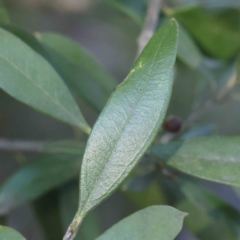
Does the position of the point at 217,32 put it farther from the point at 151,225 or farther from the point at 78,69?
the point at 151,225

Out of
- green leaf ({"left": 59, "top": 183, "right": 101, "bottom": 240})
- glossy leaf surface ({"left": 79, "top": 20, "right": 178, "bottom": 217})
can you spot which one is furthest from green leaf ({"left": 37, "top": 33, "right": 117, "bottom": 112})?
glossy leaf surface ({"left": 79, "top": 20, "right": 178, "bottom": 217})

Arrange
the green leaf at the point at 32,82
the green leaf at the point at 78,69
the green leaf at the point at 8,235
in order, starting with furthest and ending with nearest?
the green leaf at the point at 78,69
the green leaf at the point at 32,82
the green leaf at the point at 8,235

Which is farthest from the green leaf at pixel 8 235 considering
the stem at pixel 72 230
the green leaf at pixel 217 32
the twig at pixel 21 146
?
the green leaf at pixel 217 32

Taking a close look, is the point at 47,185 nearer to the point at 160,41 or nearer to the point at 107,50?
the point at 160,41

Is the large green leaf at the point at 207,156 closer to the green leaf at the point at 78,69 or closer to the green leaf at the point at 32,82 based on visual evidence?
the green leaf at the point at 32,82

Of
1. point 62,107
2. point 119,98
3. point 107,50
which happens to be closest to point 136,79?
point 119,98

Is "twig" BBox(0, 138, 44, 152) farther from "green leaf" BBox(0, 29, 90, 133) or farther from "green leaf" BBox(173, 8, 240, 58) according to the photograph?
"green leaf" BBox(173, 8, 240, 58)

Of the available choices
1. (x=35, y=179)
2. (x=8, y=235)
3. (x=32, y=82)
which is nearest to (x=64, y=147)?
(x=35, y=179)
